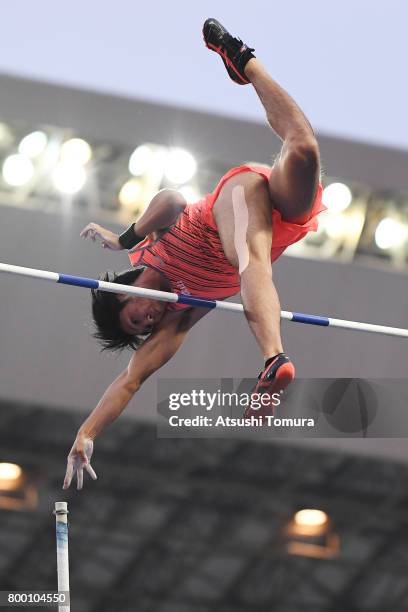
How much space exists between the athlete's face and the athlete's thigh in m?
0.72

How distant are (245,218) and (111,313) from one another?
3.55ft

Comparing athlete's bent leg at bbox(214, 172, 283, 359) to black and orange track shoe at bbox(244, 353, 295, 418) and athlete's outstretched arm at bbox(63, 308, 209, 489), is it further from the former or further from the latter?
athlete's outstretched arm at bbox(63, 308, 209, 489)

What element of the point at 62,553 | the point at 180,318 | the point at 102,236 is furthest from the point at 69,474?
the point at 102,236

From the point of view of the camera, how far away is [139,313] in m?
5.74

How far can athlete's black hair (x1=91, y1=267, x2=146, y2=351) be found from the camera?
580 cm

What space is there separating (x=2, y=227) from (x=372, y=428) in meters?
4.36

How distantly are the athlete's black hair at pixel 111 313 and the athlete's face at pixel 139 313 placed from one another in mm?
32

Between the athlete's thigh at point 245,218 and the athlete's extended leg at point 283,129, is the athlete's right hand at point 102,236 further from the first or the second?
the athlete's extended leg at point 283,129

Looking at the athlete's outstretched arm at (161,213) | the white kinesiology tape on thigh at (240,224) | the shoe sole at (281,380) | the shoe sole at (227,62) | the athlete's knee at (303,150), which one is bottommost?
the shoe sole at (281,380)

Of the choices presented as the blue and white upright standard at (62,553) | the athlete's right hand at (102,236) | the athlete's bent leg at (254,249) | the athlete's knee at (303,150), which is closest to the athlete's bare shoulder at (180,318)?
the athlete's right hand at (102,236)

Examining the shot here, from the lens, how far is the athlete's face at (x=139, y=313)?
18.8 feet

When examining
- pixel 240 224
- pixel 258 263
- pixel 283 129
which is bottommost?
pixel 258 263

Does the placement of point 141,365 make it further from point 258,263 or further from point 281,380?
point 281,380

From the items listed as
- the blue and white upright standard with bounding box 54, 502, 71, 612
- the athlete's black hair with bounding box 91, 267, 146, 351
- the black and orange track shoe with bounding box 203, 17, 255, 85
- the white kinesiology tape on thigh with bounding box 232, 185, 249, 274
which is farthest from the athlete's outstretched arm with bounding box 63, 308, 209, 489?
the black and orange track shoe with bounding box 203, 17, 255, 85
